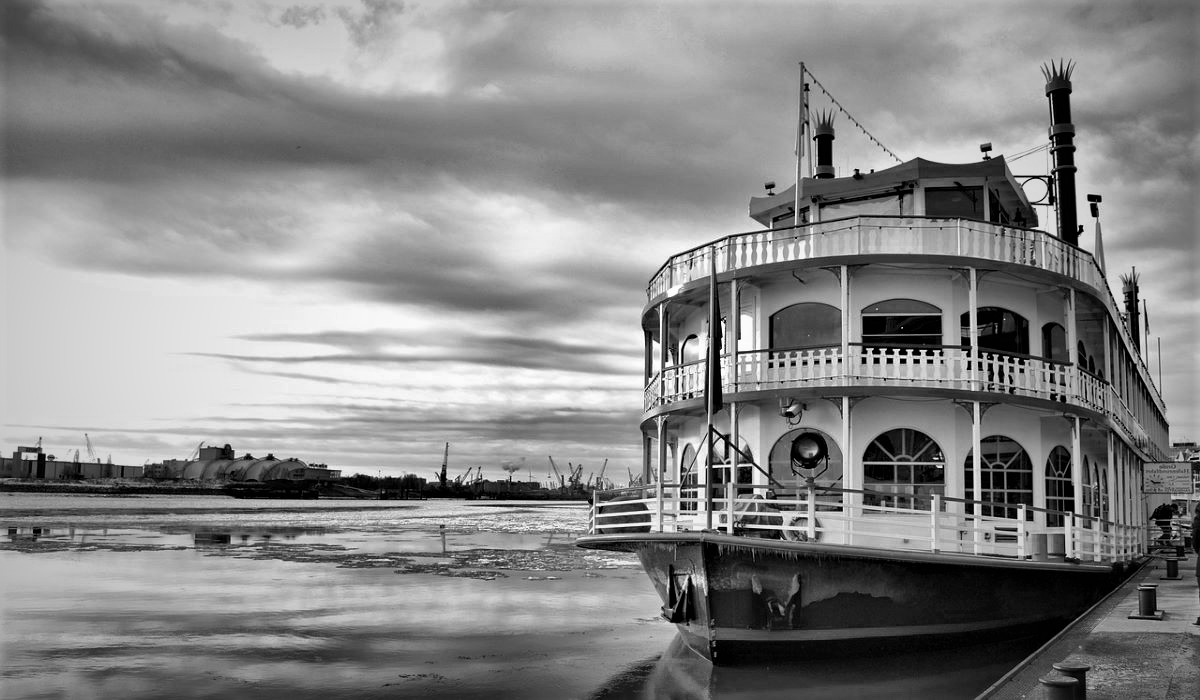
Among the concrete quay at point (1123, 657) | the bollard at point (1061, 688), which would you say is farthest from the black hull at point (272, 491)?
the bollard at point (1061, 688)

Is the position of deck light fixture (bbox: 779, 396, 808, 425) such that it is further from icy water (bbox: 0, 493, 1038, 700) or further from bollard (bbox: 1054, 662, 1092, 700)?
bollard (bbox: 1054, 662, 1092, 700)

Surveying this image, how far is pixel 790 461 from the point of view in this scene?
16.7m

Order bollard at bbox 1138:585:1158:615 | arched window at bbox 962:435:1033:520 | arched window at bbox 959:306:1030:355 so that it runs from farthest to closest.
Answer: arched window at bbox 959:306:1030:355 → arched window at bbox 962:435:1033:520 → bollard at bbox 1138:585:1158:615

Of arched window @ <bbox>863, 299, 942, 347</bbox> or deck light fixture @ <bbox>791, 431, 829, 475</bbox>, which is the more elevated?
arched window @ <bbox>863, 299, 942, 347</bbox>

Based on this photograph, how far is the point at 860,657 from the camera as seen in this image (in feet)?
43.9

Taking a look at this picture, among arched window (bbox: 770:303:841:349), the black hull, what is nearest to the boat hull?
arched window (bbox: 770:303:841:349)

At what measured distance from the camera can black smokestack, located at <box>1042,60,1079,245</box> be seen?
977 inches

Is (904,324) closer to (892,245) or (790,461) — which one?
(892,245)

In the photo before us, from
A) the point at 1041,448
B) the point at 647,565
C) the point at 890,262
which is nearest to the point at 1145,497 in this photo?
the point at 1041,448

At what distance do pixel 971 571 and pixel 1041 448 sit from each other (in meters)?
4.08

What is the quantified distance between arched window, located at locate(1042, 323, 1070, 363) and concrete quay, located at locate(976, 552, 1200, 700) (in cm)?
446

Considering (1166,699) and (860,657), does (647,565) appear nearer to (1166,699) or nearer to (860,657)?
(860,657)

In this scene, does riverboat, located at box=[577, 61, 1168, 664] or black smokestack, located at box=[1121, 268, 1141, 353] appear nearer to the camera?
riverboat, located at box=[577, 61, 1168, 664]

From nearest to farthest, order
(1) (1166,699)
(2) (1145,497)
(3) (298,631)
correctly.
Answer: (1) (1166,699)
(3) (298,631)
(2) (1145,497)
